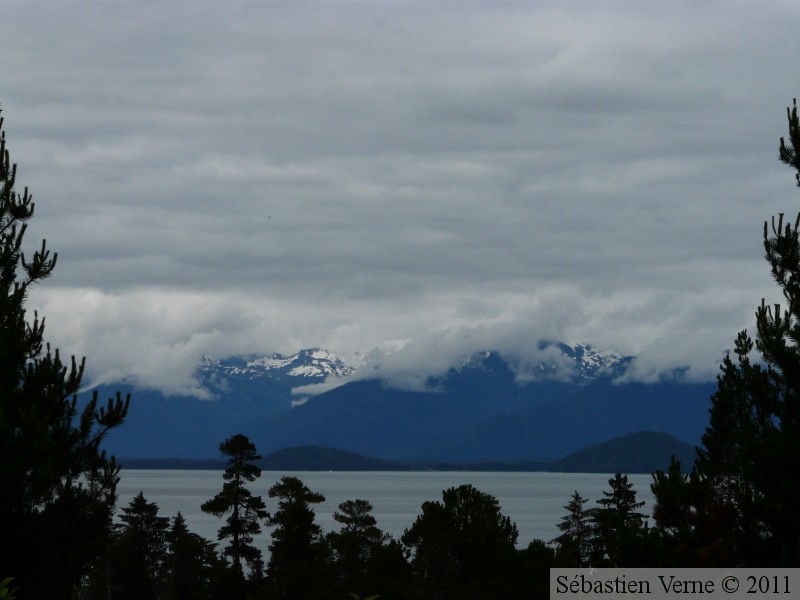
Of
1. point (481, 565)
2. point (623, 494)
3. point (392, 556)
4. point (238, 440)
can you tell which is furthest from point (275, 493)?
point (623, 494)

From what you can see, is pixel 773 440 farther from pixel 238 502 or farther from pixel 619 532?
pixel 238 502

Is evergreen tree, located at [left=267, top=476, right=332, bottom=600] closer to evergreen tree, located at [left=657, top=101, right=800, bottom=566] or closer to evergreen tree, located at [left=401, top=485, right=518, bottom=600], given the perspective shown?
evergreen tree, located at [left=401, top=485, right=518, bottom=600]

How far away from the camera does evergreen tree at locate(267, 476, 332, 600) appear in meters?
51.6

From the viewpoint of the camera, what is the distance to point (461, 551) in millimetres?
49438

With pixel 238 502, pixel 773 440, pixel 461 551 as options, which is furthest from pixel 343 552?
pixel 773 440

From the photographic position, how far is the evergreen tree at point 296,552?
169ft

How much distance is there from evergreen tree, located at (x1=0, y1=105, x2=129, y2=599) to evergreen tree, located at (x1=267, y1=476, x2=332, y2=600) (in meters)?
29.1

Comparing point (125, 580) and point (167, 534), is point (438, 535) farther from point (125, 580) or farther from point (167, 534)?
point (167, 534)

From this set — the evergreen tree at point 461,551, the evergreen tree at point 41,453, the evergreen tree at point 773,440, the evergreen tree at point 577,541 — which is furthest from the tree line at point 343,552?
the evergreen tree at point 41,453

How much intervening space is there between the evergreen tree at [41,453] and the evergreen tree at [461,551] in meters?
26.9

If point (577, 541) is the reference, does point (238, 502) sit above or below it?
above

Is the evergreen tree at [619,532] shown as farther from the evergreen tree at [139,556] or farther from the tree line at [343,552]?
the evergreen tree at [139,556]

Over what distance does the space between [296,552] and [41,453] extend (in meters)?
41.8

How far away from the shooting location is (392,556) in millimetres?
51625
